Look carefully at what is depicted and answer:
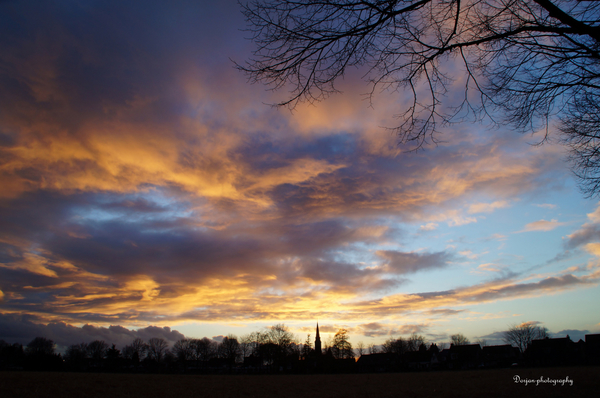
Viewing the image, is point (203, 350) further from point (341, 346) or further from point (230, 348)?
point (341, 346)

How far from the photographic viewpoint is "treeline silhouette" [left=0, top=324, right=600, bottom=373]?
218 ft

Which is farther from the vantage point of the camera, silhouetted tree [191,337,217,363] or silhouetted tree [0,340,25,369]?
silhouetted tree [191,337,217,363]

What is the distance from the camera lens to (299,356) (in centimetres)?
7094

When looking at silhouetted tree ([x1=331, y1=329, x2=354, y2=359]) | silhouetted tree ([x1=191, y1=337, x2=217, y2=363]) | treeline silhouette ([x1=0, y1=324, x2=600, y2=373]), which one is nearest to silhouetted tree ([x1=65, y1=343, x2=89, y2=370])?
treeline silhouette ([x1=0, y1=324, x2=600, y2=373])

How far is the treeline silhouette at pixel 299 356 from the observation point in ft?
218

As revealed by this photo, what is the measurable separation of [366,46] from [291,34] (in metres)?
1.17

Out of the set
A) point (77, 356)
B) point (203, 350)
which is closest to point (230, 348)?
point (203, 350)

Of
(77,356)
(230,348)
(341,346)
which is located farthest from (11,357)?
(341,346)

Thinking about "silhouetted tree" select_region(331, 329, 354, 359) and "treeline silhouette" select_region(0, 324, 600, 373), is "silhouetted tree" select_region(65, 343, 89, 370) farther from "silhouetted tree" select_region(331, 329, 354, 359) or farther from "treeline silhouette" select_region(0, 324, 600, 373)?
"silhouetted tree" select_region(331, 329, 354, 359)

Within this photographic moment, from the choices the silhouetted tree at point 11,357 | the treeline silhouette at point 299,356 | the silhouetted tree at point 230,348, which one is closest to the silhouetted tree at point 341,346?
the treeline silhouette at point 299,356

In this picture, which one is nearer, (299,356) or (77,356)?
(299,356)

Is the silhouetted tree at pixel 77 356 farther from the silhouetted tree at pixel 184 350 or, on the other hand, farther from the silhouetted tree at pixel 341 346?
the silhouetted tree at pixel 341 346

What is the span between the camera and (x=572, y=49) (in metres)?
5.19

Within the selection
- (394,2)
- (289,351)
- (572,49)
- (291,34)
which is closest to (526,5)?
(572,49)
